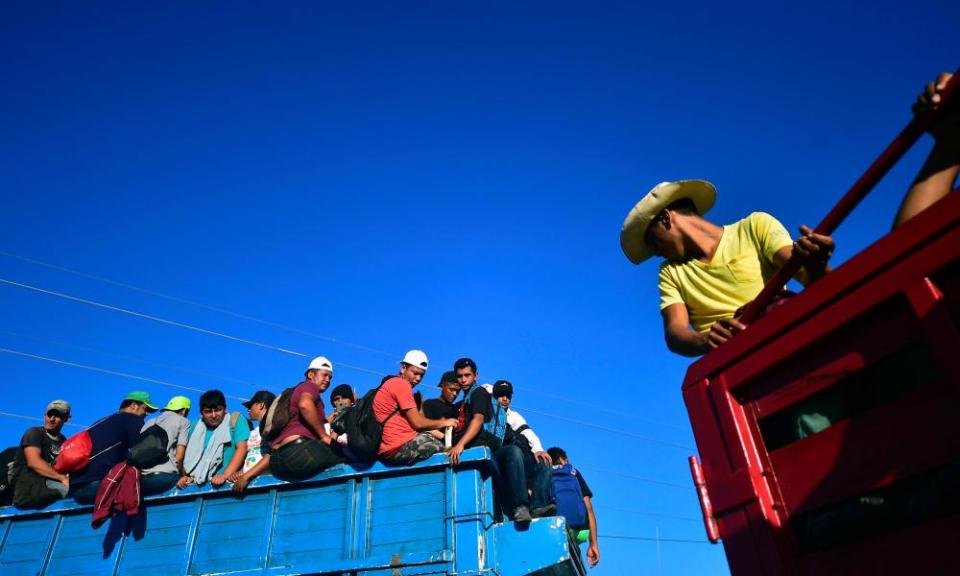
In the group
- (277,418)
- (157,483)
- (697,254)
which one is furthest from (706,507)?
(157,483)

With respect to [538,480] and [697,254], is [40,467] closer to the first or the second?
[538,480]

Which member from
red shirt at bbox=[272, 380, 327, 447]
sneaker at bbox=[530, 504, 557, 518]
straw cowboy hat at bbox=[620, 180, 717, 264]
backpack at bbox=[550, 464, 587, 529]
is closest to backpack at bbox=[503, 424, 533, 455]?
backpack at bbox=[550, 464, 587, 529]

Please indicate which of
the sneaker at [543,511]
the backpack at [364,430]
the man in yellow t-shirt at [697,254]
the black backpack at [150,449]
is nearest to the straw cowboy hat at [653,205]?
the man in yellow t-shirt at [697,254]

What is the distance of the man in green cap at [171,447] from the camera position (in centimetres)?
546

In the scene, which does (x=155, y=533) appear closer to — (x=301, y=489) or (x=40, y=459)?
(x=301, y=489)

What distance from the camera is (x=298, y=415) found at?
19.1 ft

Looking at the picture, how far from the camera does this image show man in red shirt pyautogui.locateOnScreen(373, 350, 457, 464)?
16.3 feet

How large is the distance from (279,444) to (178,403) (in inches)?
81.0

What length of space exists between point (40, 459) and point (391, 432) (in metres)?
3.86

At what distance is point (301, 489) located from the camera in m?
5.13

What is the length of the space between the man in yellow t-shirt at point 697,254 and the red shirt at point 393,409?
9.89 ft

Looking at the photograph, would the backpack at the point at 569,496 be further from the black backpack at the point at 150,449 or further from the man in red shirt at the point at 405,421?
the black backpack at the point at 150,449

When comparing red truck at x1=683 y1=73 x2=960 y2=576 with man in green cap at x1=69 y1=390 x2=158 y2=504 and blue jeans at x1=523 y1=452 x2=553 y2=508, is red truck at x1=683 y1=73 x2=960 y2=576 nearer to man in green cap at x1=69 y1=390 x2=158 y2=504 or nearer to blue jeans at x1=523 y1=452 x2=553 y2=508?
blue jeans at x1=523 y1=452 x2=553 y2=508

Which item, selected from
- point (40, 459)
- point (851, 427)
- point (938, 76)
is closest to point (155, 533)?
point (40, 459)
